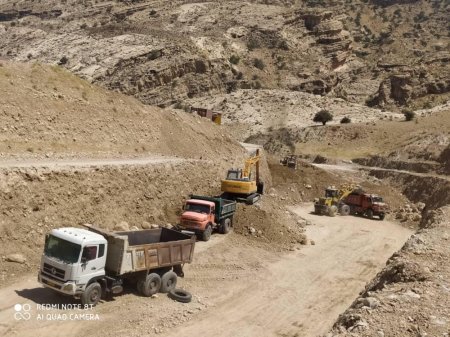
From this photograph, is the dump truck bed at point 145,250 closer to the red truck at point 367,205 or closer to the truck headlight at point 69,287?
the truck headlight at point 69,287

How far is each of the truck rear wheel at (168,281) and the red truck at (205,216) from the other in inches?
244

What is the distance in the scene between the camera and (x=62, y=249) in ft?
48.2

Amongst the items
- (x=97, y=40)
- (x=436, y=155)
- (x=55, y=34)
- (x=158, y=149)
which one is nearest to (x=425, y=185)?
(x=436, y=155)

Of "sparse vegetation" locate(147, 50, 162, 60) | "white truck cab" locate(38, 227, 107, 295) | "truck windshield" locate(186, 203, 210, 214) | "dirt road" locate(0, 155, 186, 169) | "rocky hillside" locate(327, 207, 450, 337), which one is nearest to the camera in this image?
"rocky hillside" locate(327, 207, 450, 337)

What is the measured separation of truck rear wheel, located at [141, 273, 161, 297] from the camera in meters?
16.3

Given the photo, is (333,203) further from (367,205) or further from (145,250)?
(145,250)

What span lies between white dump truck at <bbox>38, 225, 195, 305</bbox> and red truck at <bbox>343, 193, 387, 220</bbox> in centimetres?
2279

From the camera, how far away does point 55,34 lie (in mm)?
107938

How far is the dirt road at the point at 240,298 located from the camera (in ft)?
48.2

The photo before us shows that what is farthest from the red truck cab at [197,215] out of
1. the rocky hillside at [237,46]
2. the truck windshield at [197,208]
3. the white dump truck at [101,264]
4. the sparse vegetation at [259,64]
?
the sparse vegetation at [259,64]

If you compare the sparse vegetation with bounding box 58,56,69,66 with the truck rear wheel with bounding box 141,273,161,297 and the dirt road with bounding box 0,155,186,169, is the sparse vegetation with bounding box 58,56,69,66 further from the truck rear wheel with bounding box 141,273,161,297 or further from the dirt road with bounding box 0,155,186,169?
the truck rear wheel with bounding box 141,273,161,297

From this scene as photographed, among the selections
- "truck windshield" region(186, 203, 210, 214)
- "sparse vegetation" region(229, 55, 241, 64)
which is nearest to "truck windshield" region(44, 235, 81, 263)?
"truck windshield" region(186, 203, 210, 214)

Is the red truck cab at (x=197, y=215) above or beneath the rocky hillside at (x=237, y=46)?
beneath

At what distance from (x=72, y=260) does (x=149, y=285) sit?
2.96m
